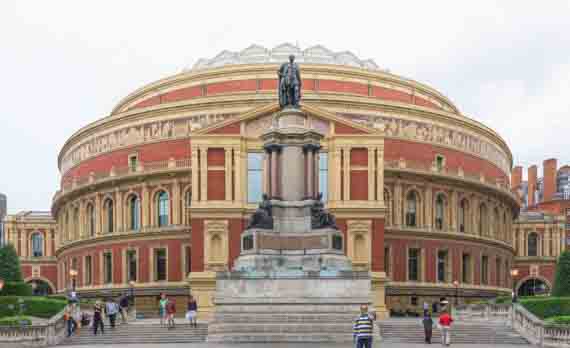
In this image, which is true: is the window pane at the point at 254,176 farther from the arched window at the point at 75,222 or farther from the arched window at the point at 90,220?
the arched window at the point at 75,222

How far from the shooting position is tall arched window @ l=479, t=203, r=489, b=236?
267ft

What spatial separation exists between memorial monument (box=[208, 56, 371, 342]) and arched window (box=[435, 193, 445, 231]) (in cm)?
3614

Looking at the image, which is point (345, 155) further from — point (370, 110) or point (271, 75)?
point (271, 75)

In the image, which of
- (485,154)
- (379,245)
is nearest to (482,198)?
(485,154)

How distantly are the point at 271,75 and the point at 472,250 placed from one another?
2255 centimetres

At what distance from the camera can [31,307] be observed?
47.8 meters

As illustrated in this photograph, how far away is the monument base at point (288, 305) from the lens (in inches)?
1480

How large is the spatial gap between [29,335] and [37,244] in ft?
202

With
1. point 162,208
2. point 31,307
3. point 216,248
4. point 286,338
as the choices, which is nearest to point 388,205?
point 216,248

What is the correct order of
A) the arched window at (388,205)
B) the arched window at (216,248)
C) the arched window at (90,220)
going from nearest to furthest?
the arched window at (216,248), the arched window at (388,205), the arched window at (90,220)

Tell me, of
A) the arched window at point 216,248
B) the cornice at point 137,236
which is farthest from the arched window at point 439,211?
the arched window at point 216,248

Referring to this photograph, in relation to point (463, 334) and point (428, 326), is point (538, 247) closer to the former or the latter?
point (463, 334)

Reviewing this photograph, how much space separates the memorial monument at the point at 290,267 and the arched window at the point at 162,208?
112ft

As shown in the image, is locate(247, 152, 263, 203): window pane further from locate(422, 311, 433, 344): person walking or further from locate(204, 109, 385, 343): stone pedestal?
locate(422, 311, 433, 344): person walking
